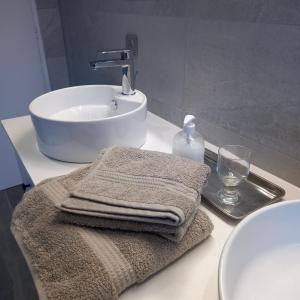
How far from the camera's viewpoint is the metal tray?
0.69m

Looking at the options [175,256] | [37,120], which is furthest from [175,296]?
[37,120]

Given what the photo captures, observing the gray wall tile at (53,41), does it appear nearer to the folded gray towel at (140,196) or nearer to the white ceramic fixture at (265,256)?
the folded gray towel at (140,196)

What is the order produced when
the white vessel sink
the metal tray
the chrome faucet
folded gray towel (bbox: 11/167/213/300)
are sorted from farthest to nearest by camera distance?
the chrome faucet
the white vessel sink
the metal tray
folded gray towel (bbox: 11/167/213/300)

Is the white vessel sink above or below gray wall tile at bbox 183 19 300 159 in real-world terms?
below

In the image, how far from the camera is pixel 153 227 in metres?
0.53

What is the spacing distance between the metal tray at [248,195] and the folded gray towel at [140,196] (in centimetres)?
11

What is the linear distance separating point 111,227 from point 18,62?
5.55ft

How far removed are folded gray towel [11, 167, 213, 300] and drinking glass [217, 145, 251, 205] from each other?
173 millimetres

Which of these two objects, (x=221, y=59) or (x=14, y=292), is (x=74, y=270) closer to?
(x=221, y=59)

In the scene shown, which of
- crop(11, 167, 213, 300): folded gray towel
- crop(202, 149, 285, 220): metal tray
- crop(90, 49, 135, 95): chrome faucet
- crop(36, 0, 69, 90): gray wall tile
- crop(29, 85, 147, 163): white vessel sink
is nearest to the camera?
crop(11, 167, 213, 300): folded gray towel

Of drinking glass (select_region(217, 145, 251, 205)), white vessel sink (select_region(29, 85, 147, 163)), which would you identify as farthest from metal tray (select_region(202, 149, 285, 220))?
white vessel sink (select_region(29, 85, 147, 163))

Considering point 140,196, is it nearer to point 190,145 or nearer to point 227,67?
point 190,145

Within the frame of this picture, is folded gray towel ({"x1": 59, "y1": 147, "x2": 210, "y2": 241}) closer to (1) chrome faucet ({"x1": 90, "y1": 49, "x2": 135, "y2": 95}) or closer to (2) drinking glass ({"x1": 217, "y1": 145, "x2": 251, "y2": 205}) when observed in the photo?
(2) drinking glass ({"x1": 217, "y1": 145, "x2": 251, "y2": 205})

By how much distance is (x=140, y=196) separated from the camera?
1.84 ft
